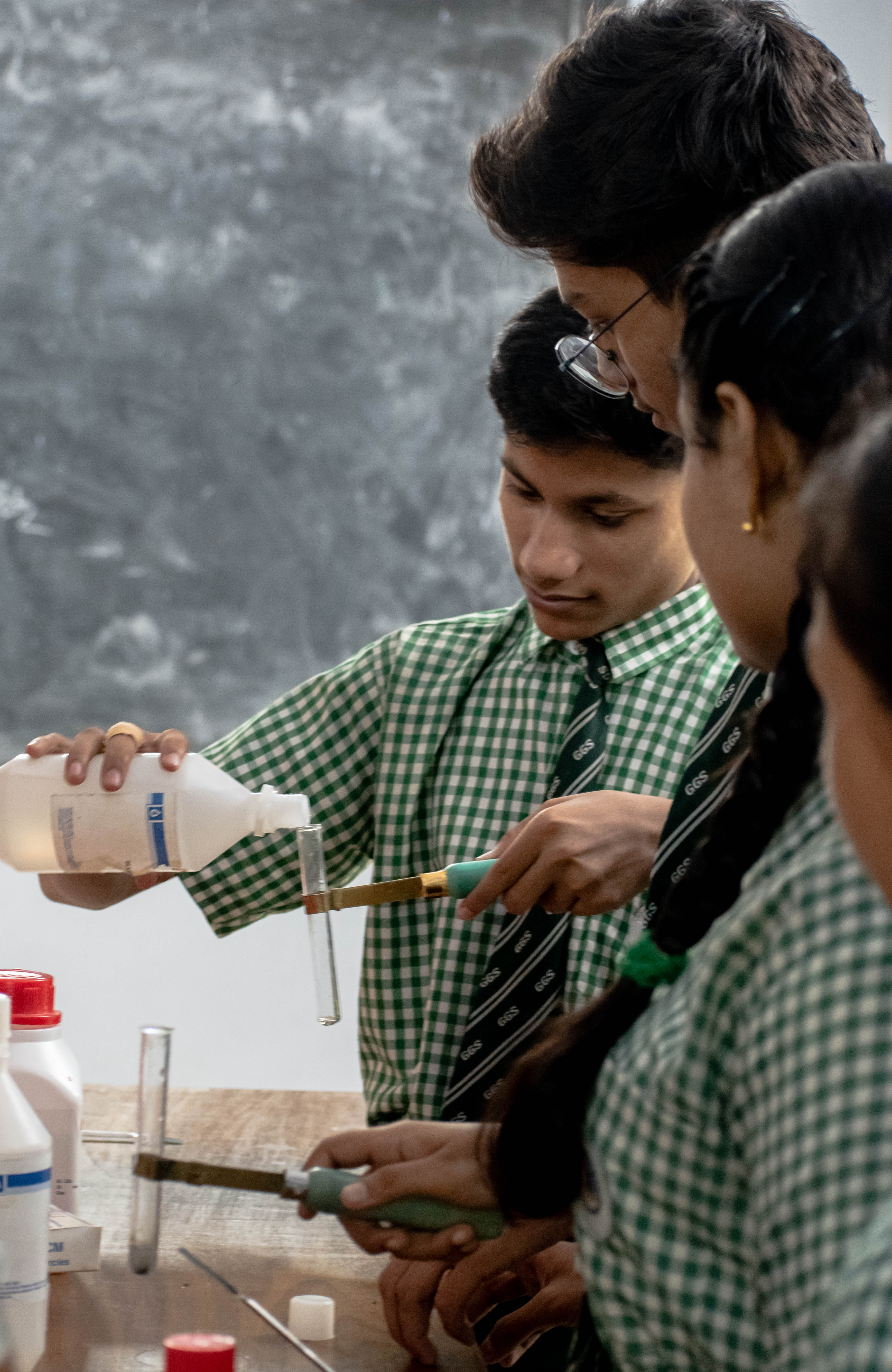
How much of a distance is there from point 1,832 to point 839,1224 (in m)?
0.75

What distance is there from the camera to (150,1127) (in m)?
0.78

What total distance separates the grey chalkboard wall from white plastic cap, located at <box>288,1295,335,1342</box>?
1.48m

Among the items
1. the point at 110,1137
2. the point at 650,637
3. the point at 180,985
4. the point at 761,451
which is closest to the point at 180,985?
the point at 180,985

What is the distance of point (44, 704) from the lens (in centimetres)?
223

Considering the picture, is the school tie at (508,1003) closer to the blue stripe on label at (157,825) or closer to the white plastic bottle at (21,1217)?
the blue stripe on label at (157,825)

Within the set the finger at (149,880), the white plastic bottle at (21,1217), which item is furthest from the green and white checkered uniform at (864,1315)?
the finger at (149,880)

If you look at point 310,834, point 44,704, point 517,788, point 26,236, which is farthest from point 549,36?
point 310,834

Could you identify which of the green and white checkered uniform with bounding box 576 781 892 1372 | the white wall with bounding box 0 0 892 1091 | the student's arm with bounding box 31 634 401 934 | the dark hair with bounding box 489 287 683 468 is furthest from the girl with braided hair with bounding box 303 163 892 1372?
the white wall with bounding box 0 0 892 1091

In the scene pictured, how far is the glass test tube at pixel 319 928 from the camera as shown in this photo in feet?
3.22

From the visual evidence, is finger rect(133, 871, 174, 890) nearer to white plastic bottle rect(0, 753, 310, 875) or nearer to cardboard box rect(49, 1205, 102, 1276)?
white plastic bottle rect(0, 753, 310, 875)

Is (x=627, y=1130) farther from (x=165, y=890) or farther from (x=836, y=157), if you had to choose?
(x=165, y=890)

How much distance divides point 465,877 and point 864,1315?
24.7 inches

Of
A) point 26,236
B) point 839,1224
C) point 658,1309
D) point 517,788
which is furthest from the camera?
point 26,236

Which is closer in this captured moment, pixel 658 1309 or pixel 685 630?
pixel 658 1309
